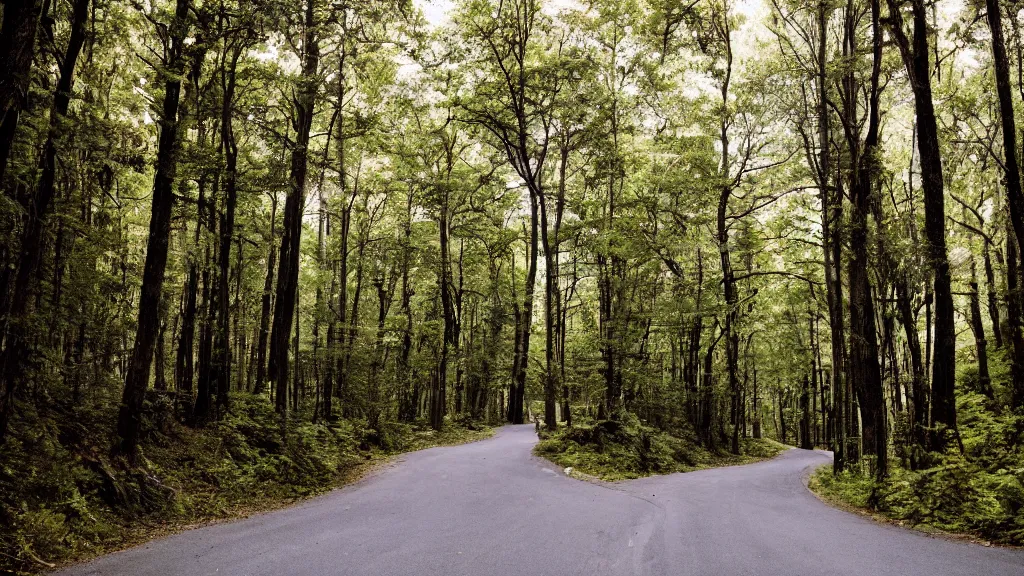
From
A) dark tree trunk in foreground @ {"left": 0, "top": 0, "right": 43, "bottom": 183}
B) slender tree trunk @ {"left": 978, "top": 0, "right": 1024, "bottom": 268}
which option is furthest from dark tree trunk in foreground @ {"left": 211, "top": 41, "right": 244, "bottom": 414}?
slender tree trunk @ {"left": 978, "top": 0, "right": 1024, "bottom": 268}

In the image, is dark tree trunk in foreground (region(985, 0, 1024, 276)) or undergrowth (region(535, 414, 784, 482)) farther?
undergrowth (region(535, 414, 784, 482))

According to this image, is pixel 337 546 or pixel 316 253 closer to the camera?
Result: pixel 337 546

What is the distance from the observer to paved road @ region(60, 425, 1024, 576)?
5.89m

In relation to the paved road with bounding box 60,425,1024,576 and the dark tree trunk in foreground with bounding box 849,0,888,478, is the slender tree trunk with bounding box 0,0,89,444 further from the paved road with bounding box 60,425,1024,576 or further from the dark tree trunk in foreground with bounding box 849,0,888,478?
the dark tree trunk in foreground with bounding box 849,0,888,478

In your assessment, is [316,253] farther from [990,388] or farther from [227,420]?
[990,388]

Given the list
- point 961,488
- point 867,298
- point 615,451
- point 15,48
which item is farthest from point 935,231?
point 15,48

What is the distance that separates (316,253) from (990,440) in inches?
925

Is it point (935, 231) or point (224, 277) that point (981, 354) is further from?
point (224, 277)

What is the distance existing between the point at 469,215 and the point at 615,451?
592 inches

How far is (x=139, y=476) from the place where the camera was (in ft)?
27.9

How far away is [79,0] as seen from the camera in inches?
312

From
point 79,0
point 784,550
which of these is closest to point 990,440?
point 784,550

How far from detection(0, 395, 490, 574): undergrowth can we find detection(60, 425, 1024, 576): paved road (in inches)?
25.4

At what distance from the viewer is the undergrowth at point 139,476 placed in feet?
20.9
